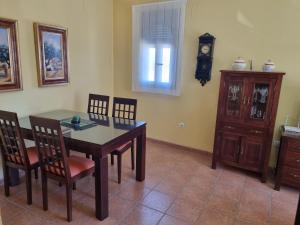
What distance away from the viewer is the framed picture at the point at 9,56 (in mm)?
2578

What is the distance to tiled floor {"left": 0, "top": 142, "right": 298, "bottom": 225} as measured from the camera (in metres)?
2.24

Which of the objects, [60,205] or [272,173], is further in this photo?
[272,173]

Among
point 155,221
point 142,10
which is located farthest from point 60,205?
point 142,10

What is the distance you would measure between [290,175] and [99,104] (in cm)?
278

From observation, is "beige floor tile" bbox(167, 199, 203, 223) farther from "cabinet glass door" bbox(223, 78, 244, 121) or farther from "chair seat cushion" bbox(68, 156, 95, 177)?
"cabinet glass door" bbox(223, 78, 244, 121)

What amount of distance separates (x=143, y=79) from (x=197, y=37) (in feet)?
3.95

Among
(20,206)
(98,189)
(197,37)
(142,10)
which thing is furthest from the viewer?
(142,10)

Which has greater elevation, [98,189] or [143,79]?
[143,79]

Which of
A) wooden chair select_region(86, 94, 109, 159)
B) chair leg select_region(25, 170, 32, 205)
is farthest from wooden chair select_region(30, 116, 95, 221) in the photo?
wooden chair select_region(86, 94, 109, 159)

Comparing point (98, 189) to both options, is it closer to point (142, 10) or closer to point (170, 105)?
point (170, 105)

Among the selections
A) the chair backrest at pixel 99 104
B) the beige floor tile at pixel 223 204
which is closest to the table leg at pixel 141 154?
the chair backrest at pixel 99 104

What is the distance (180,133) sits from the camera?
157 inches

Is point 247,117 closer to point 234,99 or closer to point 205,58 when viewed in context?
point 234,99

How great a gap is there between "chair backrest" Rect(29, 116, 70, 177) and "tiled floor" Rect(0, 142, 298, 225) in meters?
0.51
